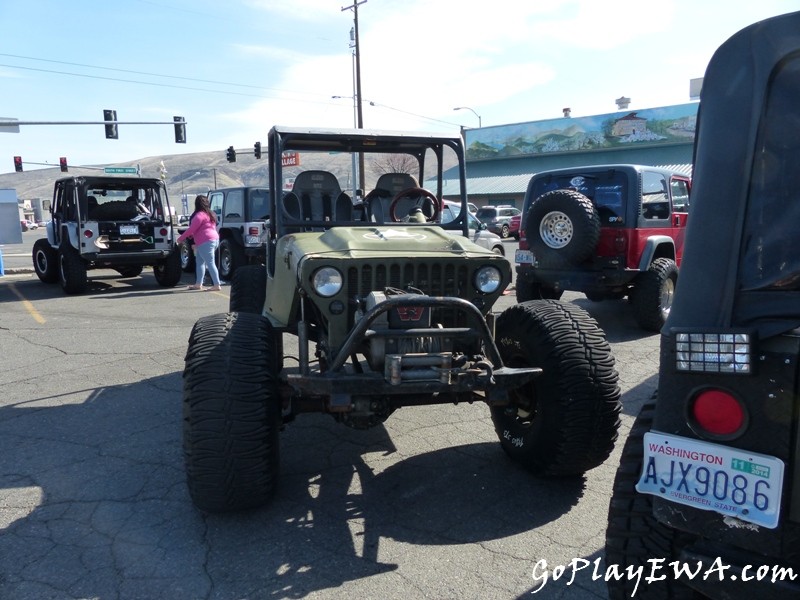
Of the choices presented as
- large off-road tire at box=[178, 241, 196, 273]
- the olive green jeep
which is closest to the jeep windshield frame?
the olive green jeep

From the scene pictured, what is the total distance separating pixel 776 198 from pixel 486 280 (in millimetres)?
2030

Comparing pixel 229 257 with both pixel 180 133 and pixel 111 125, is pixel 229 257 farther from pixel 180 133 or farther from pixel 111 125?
pixel 180 133

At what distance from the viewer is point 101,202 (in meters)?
13.1

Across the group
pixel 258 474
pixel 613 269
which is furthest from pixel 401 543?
pixel 613 269

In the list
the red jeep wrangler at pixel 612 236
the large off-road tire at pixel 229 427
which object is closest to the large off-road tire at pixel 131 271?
A: the red jeep wrangler at pixel 612 236

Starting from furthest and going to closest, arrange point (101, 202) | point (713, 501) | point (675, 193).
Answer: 1. point (101, 202)
2. point (675, 193)
3. point (713, 501)

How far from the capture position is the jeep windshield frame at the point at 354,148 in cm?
463

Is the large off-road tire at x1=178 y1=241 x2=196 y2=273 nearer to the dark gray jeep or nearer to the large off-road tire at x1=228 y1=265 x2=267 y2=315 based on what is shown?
the dark gray jeep

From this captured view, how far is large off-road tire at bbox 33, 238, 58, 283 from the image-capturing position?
43.0 ft

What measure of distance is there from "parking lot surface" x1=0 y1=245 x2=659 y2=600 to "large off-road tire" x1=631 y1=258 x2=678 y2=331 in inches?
95.2

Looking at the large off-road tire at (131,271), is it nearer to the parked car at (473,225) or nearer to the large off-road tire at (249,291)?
the parked car at (473,225)

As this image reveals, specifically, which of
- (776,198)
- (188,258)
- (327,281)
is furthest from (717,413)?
(188,258)

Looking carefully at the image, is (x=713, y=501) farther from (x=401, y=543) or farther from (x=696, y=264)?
(x=401, y=543)

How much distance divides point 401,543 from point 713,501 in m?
1.69
